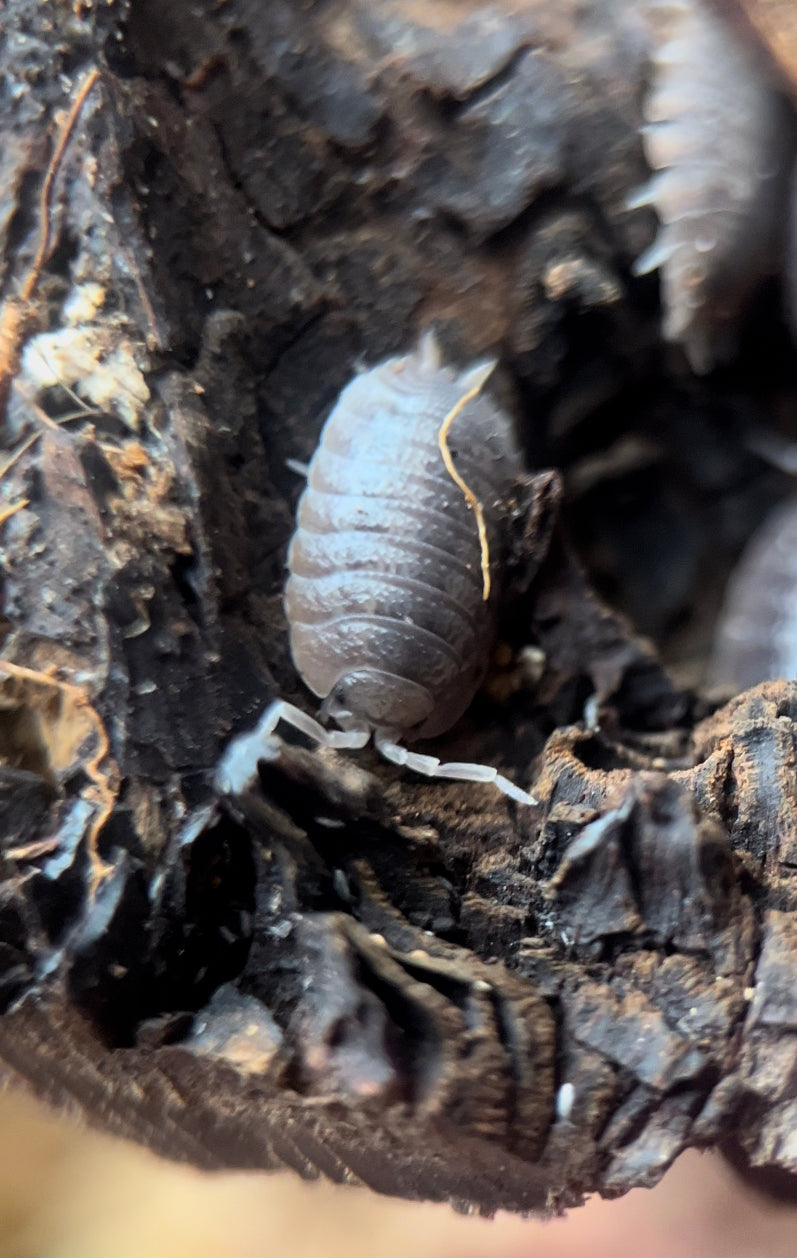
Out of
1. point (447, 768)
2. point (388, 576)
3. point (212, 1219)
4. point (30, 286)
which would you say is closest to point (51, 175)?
point (30, 286)

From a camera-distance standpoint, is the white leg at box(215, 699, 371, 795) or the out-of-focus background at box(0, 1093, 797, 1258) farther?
the out-of-focus background at box(0, 1093, 797, 1258)

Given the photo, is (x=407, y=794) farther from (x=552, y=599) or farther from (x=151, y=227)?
(x=151, y=227)

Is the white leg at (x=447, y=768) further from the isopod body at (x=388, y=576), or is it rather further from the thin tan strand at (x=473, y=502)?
the thin tan strand at (x=473, y=502)

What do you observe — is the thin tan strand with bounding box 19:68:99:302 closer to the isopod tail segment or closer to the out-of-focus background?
the isopod tail segment

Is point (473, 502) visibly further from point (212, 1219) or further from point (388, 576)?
point (212, 1219)

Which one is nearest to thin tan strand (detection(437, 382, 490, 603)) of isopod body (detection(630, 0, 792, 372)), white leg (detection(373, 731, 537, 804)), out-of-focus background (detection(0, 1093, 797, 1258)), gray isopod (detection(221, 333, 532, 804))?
gray isopod (detection(221, 333, 532, 804))
